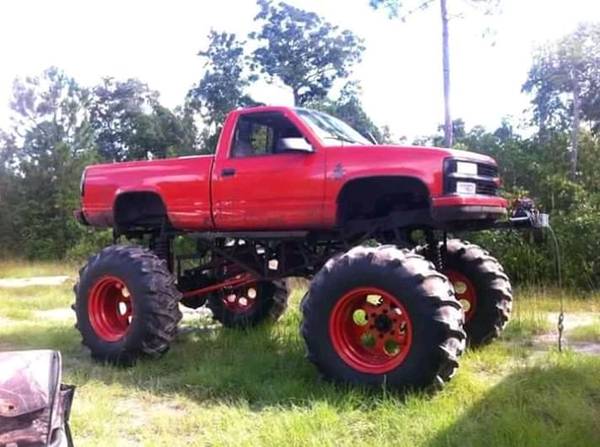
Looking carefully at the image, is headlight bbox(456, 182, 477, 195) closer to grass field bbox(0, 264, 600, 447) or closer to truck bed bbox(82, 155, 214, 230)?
grass field bbox(0, 264, 600, 447)

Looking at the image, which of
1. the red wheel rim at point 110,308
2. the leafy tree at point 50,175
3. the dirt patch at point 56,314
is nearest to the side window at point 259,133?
the red wheel rim at point 110,308

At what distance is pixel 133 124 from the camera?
39594 mm

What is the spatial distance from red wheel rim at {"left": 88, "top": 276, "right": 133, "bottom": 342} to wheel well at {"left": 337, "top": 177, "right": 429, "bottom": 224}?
2.29 meters

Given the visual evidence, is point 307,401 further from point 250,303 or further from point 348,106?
point 348,106

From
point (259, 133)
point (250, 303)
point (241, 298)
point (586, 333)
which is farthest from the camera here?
point (241, 298)

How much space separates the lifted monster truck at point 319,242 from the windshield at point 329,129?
0.03 metres

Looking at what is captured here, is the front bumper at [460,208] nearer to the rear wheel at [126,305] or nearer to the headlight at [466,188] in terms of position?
the headlight at [466,188]

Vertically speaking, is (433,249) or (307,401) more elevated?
(433,249)

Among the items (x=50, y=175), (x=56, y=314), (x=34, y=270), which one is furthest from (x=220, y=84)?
(x=56, y=314)

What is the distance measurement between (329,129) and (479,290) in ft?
7.23

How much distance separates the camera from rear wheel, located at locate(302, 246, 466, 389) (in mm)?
4633

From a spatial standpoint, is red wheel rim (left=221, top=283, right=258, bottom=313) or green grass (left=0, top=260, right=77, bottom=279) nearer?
red wheel rim (left=221, top=283, right=258, bottom=313)

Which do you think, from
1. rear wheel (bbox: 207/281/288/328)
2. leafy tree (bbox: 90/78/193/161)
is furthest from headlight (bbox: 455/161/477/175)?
leafy tree (bbox: 90/78/193/161)

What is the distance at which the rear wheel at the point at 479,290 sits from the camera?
253 inches
